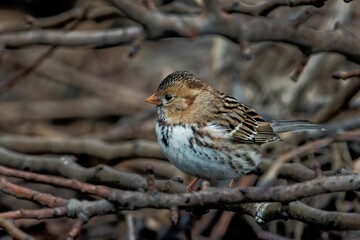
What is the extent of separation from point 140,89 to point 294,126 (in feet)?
11.1

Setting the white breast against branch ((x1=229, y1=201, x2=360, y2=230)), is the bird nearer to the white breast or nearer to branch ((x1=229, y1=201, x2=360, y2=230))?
the white breast

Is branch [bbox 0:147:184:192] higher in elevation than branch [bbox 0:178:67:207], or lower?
lower

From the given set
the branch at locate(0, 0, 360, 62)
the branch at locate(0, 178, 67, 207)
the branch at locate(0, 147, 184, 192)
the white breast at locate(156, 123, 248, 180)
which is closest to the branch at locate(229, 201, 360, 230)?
the branch at locate(0, 147, 184, 192)

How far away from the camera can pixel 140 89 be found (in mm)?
7547

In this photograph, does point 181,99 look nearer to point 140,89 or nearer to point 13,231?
point 13,231

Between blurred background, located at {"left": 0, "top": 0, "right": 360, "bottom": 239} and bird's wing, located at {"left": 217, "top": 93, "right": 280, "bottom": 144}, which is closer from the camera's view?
bird's wing, located at {"left": 217, "top": 93, "right": 280, "bottom": 144}

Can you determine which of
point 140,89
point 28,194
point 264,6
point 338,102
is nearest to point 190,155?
Result: point 264,6

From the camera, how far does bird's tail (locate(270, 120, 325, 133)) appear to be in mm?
4234

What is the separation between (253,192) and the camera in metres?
2.44

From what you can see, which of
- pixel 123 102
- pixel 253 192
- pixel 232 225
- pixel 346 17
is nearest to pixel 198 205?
pixel 253 192

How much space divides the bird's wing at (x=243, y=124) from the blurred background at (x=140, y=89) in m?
0.50

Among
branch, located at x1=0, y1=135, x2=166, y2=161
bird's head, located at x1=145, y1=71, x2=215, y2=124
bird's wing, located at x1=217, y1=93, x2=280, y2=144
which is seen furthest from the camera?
branch, located at x1=0, y1=135, x2=166, y2=161

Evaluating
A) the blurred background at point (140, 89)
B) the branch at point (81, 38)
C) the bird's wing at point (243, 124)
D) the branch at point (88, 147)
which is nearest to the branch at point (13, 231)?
the blurred background at point (140, 89)

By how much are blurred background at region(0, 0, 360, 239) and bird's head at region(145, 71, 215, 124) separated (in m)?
0.35
